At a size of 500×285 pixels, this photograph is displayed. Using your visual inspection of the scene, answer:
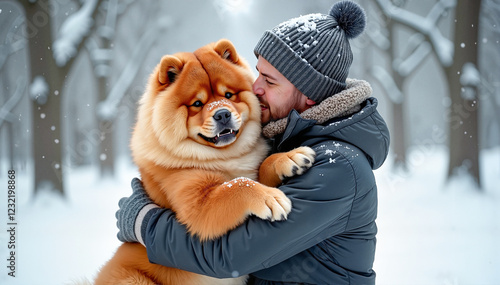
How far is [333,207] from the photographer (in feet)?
4.71

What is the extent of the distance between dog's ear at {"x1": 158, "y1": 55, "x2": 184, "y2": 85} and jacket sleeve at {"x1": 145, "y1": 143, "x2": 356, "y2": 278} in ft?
2.81

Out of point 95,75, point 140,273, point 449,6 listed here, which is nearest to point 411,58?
point 449,6

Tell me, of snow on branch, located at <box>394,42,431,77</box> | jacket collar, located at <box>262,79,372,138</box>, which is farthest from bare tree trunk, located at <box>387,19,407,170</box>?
jacket collar, located at <box>262,79,372,138</box>

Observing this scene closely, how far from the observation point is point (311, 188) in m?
1.47

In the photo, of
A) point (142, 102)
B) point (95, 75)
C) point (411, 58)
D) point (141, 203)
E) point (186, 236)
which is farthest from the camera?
point (411, 58)

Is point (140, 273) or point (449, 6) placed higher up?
point (449, 6)

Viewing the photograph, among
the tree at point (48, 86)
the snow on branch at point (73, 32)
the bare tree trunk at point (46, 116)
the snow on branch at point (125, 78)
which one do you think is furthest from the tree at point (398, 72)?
the bare tree trunk at point (46, 116)

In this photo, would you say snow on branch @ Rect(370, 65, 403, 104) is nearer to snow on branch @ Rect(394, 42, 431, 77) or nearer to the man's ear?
snow on branch @ Rect(394, 42, 431, 77)

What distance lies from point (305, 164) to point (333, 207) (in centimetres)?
22

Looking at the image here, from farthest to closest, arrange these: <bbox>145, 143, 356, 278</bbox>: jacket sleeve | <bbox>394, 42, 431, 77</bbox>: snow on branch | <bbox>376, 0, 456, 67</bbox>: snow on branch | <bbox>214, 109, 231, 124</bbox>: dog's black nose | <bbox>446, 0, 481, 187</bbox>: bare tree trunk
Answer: <bbox>394, 42, 431, 77</bbox>: snow on branch < <bbox>376, 0, 456, 67</bbox>: snow on branch < <bbox>446, 0, 481, 187</bbox>: bare tree trunk < <bbox>214, 109, 231, 124</bbox>: dog's black nose < <bbox>145, 143, 356, 278</bbox>: jacket sleeve

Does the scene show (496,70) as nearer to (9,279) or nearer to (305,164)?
(305,164)

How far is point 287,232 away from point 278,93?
77cm

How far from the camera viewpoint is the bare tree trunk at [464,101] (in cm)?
603

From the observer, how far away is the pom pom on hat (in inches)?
74.9
